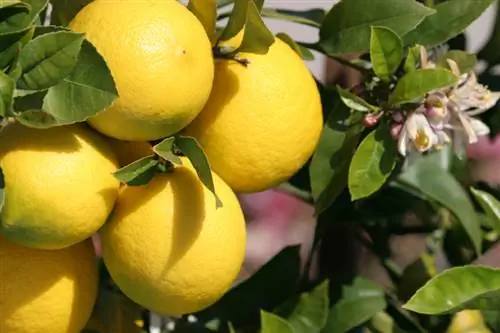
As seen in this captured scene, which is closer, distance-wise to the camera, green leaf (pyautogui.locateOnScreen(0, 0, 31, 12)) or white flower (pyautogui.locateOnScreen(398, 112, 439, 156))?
green leaf (pyautogui.locateOnScreen(0, 0, 31, 12))

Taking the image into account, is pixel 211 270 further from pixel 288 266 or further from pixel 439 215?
pixel 439 215

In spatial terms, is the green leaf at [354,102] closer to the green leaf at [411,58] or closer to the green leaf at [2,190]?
the green leaf at [411,58]

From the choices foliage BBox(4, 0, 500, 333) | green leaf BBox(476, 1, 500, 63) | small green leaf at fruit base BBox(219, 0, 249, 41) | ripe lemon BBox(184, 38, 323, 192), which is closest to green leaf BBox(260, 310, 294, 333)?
foliage BBox(4, 0, 500, 333)

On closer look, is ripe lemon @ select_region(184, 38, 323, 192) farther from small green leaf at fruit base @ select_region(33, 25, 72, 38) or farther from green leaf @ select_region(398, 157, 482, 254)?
green leaf @ select_region(398, 157, 482, 254)

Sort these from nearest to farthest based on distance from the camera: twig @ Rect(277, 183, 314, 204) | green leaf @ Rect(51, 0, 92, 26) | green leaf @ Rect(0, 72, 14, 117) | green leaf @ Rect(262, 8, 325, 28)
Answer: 1. green leaf @ Rect(0, 72, 14, 117)
2. green leaf @ Rect(51, 0, 92, 26)
3. green leaf @ Rect(262, 8, 325, 28)
4. twig @ Rect(277, 183, 314, 204)

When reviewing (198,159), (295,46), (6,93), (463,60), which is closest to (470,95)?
(463,60)

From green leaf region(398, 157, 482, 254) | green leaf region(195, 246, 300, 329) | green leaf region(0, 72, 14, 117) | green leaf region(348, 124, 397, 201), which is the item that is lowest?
green leaf region(195, 246, 300, 329)
